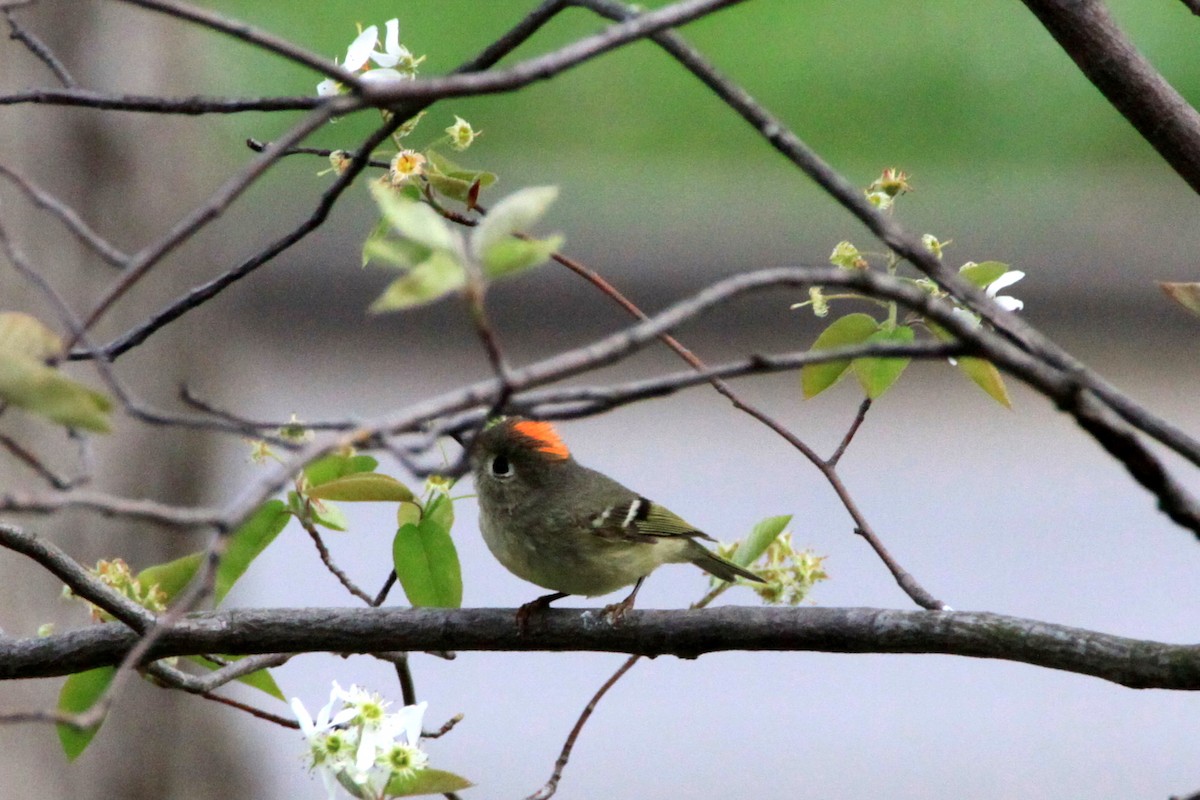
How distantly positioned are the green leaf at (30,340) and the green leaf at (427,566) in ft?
2.09

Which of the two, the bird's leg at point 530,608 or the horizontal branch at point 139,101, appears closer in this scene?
the horizontal branch at point 139,101

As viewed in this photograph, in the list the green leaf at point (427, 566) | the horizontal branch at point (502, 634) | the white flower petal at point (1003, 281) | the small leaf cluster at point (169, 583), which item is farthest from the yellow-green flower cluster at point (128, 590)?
the white flower petal at point (1003, 281)

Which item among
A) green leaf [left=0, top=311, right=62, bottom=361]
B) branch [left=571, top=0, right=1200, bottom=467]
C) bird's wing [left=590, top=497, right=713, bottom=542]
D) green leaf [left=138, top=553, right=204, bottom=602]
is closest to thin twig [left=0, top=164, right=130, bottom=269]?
green leaf [left=0, top=311, right=62, bottom=361]

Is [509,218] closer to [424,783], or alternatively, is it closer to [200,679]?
[424,783]

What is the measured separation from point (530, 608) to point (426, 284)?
3.02 feet

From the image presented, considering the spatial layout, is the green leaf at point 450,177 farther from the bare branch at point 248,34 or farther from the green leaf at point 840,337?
the bare branch at point 248,34

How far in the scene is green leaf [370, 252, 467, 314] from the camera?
692mm

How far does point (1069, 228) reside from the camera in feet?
19.7

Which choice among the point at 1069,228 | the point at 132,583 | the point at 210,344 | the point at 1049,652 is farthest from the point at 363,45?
the point at 1069,228

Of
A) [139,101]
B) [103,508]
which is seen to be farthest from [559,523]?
[103,508]

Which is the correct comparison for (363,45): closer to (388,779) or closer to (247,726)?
(388,779)

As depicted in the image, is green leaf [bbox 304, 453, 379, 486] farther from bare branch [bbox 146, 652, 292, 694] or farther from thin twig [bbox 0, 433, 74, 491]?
thin twig [bbox 0, 433, 74, 491]

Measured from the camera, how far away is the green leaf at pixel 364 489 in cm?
134

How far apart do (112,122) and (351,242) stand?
8.49 ft
